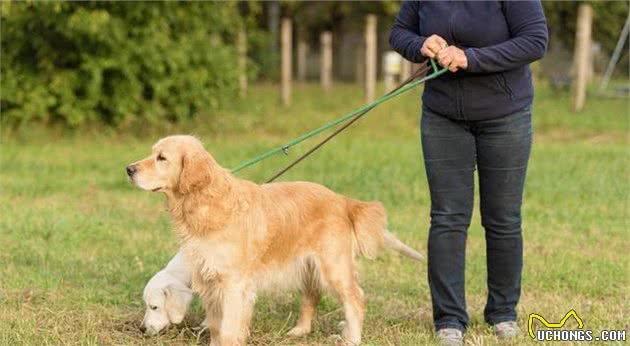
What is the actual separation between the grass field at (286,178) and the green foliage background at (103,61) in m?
0.45

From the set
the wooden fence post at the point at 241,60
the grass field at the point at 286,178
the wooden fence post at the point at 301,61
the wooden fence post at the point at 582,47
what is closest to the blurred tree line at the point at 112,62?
the grass field at the point at 286,178

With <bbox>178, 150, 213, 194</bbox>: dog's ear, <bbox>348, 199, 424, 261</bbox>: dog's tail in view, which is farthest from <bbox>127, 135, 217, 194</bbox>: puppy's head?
<bbox>348, 199, 424, 261</bbox>: dog's tail

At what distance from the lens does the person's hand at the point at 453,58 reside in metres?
5.40

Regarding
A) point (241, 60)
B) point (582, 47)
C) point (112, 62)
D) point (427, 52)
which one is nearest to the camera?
point (427, 52)

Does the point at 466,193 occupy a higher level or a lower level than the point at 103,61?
higher

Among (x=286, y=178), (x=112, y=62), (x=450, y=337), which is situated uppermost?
(x=112, y=62)

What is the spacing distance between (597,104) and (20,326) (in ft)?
54.9

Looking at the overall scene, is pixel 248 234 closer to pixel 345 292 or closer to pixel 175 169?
pixel 175 169

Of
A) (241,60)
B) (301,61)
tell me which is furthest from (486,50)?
(301,61)

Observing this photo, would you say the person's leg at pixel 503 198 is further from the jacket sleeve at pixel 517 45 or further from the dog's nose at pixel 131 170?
the dog's nose at pixel 131 170

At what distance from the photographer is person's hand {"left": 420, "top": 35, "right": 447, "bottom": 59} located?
5473 mm

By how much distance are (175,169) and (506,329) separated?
6.93 ft

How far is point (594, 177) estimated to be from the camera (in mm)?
11438

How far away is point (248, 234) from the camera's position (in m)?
5.46
